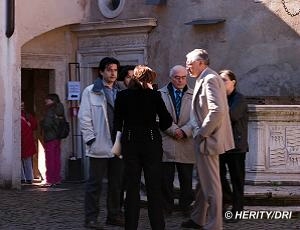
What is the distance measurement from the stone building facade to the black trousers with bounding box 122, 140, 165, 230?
5543mm

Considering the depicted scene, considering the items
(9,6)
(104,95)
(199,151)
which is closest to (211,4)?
(9,6)

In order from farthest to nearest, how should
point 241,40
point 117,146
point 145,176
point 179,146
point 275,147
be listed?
1. point 241,40
2. point 275,147
3. point 179,146
4. point 117,146
5. point 145,176

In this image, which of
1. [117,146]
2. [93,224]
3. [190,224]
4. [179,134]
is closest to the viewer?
[117,146]

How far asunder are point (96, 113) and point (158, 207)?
4.62ft

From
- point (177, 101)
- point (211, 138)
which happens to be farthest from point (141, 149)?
point (177, 101)

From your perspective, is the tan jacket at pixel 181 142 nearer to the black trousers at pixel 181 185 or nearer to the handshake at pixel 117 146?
the black trousers at pixel 181 185

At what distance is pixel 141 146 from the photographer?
763 cm

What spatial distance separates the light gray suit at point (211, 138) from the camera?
7586 mm

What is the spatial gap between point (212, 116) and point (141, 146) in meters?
0.71

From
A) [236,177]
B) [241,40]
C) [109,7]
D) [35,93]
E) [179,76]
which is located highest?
[109,7]

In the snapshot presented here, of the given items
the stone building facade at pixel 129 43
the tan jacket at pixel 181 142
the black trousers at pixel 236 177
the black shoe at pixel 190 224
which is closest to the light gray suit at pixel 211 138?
the black shoe at pixel 190 224

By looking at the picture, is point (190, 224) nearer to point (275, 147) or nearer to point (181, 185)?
point (181, 185)

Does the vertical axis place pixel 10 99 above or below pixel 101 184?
above

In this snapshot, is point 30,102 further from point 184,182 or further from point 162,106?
point 162,106
